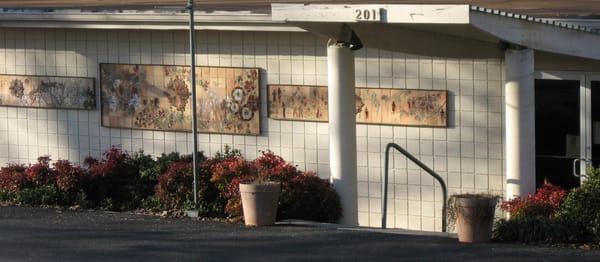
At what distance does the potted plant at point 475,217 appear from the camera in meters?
12.8

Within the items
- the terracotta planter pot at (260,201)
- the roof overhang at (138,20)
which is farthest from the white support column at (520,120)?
the roof overhang at (138,20)

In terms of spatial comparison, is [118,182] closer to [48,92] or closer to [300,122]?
[300,122]

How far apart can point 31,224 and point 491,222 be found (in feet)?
18.7

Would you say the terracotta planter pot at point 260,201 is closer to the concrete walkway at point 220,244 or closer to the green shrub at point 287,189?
the concrete walkway at point 220,244

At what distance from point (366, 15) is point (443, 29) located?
902mm

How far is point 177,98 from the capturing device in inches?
700

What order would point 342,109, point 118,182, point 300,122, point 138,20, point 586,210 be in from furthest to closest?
point 138,20
point 300,122
point 118,182
point 342,109
point 586,210

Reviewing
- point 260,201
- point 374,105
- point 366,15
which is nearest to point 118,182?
point 260,201

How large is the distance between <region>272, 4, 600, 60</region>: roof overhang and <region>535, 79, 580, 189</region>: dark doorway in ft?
3.34

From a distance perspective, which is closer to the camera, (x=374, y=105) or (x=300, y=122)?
(x=374, y=105)

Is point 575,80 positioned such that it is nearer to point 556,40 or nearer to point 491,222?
point 556,40

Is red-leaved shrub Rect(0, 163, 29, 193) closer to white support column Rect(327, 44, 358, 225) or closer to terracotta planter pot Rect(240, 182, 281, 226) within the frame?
terracotta planter pot Rect(240, 182, 281, 226)

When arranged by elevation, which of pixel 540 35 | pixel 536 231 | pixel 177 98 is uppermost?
pixel 540 35

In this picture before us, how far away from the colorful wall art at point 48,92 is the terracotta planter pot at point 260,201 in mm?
4930
